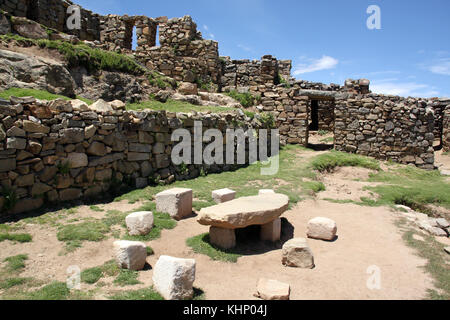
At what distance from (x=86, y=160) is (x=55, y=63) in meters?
4.19

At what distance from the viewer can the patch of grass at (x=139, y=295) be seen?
3753 millimetres

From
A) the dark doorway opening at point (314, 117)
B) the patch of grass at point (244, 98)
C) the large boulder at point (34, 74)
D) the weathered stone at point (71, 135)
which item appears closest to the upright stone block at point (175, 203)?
the weathered stone at point (71, 135)

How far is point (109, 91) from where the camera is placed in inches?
426

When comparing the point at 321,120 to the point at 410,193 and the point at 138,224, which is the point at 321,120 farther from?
the point at 138,224

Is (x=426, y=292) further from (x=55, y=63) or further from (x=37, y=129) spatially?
(x=55, y=63)

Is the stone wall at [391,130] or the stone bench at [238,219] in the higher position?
the stone wall at [391,130]

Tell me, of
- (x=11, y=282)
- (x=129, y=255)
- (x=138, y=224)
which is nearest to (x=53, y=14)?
(x=138, y=224)

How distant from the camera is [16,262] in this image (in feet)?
14.5

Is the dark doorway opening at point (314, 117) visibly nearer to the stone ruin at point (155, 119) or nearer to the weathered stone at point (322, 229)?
the stone ruin at point (155, 119)

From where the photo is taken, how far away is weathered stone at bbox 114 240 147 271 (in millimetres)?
4379

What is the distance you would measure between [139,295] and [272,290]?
5.81 ft

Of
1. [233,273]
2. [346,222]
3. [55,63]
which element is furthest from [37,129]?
[346,222]

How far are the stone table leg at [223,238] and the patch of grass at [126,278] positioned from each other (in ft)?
5.27
